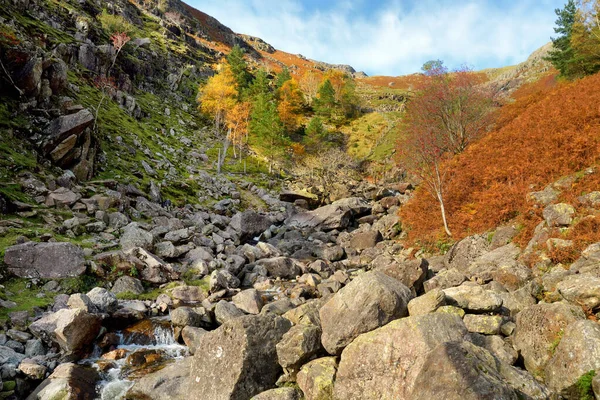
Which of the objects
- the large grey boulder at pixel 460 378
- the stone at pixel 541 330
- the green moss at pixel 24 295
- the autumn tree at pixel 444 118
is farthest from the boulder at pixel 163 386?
the autumn tree at pixel 444 118

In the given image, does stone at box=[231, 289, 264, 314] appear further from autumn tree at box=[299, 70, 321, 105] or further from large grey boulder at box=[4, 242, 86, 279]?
autumn tree at box=[299, 70, 321, 105]

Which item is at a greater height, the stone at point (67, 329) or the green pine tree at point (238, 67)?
the green pine tree at point (238, 67)

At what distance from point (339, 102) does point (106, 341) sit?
293 ft

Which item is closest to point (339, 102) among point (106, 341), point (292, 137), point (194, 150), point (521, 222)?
point (292, 137)

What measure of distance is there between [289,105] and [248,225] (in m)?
49.9

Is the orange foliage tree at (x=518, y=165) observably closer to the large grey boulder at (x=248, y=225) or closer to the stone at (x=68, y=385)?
the large grey boulder at (x=248, y=225)

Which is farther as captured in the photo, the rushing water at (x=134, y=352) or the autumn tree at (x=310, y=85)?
the autumn tree at (x=310, y=85)

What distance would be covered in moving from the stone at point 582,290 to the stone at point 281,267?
755 inches

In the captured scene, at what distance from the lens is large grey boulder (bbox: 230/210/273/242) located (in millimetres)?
36812

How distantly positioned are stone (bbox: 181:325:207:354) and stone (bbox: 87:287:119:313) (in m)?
4.39

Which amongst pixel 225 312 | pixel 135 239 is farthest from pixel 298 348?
pixel 135 239

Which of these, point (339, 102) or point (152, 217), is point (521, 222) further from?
point (339, 102)

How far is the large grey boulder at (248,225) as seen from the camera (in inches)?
1449

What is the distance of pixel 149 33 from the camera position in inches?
4250
